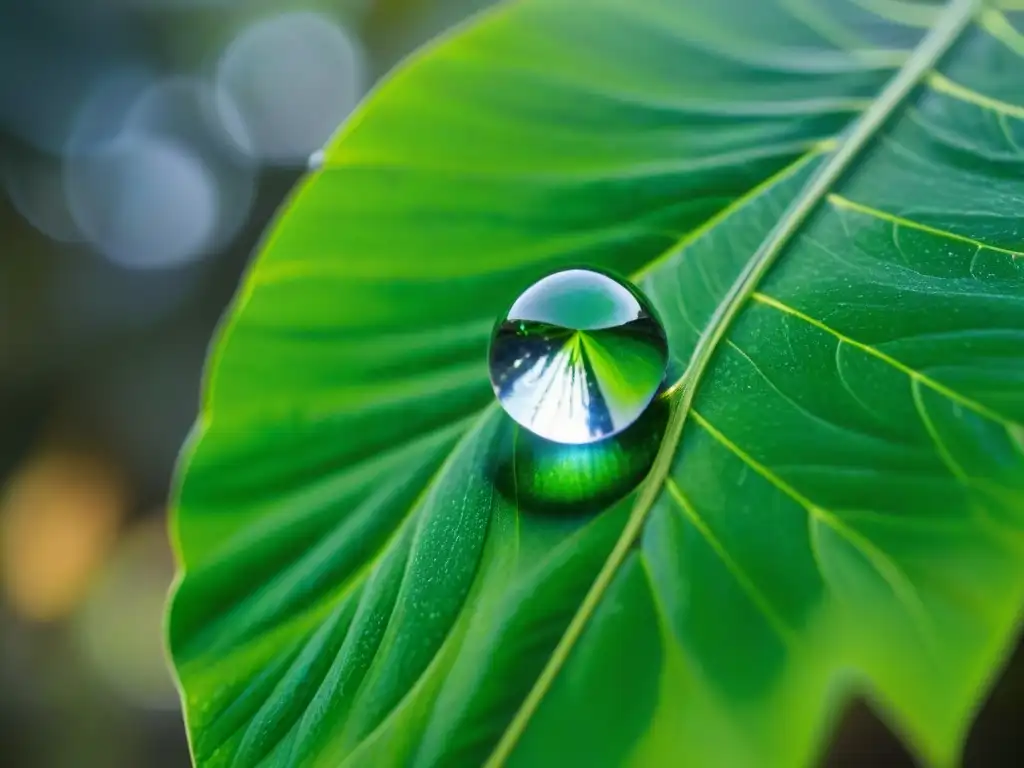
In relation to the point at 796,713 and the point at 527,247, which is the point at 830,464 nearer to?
the point at 796,713

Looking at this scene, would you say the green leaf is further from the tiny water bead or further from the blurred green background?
the blurred green background

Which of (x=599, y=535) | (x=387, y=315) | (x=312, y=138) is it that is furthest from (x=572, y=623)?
(x=312, y=138)

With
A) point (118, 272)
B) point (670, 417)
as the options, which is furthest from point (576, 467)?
point (118, 272)

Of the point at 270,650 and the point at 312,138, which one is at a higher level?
the point at 312,138

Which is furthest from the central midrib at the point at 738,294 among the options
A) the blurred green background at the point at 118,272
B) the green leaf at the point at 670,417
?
the blurred green background at the point at 118,272

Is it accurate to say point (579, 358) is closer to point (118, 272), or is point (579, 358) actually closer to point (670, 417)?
point (670, 417)
